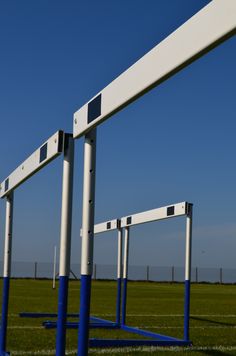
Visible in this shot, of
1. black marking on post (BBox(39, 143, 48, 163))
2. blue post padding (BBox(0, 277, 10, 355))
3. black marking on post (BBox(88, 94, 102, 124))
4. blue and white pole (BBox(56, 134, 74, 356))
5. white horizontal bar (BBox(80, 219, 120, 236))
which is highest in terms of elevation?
black marking on post (BBox(88, 94, 102, 124))

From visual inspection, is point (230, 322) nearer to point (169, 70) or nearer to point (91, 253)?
point (91, 253)

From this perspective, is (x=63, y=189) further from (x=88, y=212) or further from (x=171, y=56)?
(x=171, y=56)

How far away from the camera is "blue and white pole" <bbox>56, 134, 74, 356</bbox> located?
5195 millimetres

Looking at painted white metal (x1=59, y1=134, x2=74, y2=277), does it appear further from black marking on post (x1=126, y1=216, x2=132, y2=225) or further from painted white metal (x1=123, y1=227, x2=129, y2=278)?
painted white metal (x1=123, y1=227, x2=129, y2=278)

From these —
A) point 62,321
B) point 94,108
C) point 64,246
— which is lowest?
point 62,321

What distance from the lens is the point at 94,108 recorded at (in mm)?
4980

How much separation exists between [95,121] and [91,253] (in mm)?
954

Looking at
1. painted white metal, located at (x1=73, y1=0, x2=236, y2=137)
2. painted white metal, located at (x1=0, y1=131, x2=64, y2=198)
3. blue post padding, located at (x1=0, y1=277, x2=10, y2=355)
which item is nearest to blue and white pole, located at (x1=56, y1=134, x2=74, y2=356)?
painted white metal, located at (x1=0, y1=131, x2=64, y2=198)

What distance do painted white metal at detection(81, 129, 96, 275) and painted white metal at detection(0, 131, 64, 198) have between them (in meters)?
0.76

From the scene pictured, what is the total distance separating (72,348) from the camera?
8.70 meters

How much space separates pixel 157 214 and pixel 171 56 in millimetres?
7164

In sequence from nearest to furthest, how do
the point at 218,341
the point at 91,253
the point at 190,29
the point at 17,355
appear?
the point at 190,29, the point at 91,253, the point at 17,355, the point at 218,341

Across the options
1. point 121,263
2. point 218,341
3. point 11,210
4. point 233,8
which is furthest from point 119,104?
point 121,263

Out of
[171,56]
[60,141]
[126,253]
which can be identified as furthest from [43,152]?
[126,253]
